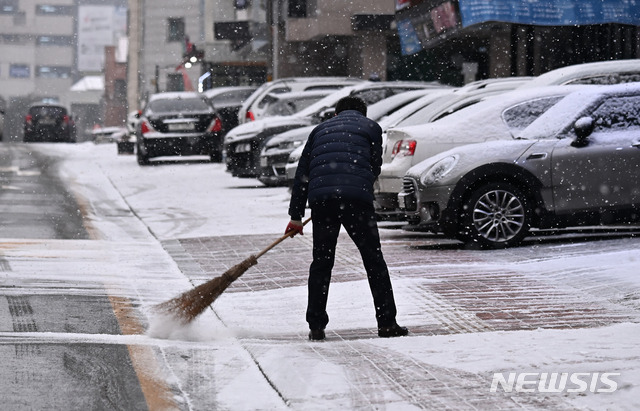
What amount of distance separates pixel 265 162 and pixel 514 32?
10.8 m

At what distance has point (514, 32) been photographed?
28.9m

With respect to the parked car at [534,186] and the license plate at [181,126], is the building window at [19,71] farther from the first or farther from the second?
the parked car at [534,186]

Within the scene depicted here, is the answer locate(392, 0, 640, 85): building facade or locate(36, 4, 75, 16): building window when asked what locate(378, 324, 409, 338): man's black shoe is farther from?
locate(36, 4, 75, 16): building window

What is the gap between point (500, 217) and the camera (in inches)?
461

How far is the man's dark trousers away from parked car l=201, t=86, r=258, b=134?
2370 centimetres

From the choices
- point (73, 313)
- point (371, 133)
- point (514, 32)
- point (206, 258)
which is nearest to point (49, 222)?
point (206, 258)

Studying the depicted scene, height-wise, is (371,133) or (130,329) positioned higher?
(371,133)

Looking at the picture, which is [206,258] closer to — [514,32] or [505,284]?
[505,284]

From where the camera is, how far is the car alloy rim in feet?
38.3

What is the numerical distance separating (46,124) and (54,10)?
Answer: 95.1 metres

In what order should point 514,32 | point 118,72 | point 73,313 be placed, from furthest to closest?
point 118,72
point 514,32
point 73,313

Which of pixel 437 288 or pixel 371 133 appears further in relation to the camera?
pixel 437 288

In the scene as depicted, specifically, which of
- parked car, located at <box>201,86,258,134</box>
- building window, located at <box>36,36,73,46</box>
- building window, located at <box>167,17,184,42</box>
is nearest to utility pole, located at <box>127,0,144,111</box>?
building window, located at <box>167,17,184,42</box>

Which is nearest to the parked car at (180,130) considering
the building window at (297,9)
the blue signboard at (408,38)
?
the blue signboard at (408,38)
